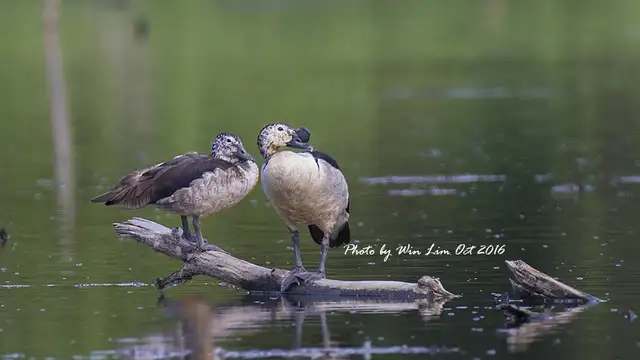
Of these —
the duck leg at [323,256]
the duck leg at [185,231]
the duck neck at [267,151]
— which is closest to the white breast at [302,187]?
the duck neck at [267,151]

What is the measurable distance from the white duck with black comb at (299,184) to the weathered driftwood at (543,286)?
1799 millimetres

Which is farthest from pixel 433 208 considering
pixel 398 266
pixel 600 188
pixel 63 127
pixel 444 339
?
pixel 63 127

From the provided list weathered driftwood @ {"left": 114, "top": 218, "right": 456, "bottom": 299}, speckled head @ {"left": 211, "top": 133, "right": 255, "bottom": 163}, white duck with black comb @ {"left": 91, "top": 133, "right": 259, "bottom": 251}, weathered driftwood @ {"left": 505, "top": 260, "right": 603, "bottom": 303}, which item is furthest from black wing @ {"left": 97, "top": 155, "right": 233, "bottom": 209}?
weathered driftwood @ {"left": 505, "top": 260, "right": 603, "bottom": 303}

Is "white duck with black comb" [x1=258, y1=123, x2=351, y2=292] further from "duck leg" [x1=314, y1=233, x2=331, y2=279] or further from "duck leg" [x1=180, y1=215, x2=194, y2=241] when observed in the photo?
"duck leg" [x1=180, y1=215, x2=194, y2=241]

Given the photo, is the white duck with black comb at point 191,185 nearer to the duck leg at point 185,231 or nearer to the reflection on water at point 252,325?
the duck leg at point 185,231

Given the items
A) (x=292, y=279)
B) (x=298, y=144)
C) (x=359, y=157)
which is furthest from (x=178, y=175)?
(x=359, y=157)

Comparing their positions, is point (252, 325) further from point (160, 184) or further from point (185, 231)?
point (185, 231)

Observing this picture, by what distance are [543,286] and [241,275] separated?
9.11ft

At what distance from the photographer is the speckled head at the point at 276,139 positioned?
44.8 ft

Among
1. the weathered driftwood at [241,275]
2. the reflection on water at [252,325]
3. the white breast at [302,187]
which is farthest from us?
the white breast at [302,187]

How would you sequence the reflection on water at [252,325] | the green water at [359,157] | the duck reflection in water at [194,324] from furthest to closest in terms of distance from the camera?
the green water at [359,157] → the duck reflection in water at [194,324] → the reflection on water at [252,325]

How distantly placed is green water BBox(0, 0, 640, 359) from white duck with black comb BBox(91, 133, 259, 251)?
85cm

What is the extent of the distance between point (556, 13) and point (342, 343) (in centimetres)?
5090

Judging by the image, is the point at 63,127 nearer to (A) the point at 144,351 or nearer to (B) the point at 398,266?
(B) the point at 398,266
